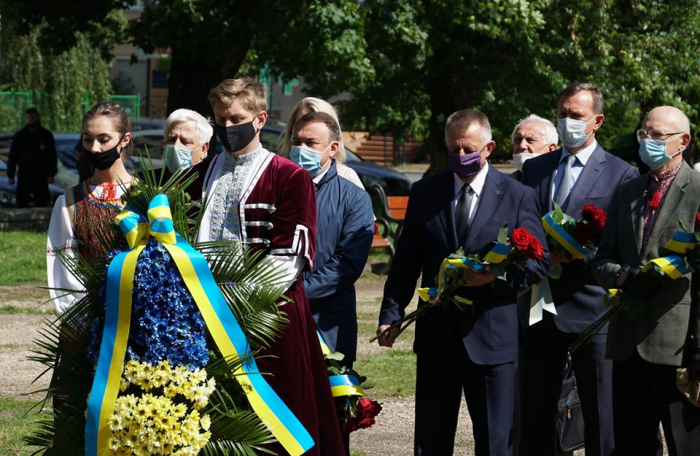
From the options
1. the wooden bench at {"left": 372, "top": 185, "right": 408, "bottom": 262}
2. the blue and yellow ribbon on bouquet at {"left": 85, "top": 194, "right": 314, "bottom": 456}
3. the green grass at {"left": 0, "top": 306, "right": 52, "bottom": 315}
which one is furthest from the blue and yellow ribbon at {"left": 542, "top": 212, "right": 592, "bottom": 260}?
the wooden bench at {"left": 372, "top": 185, "right": 408, "bottom": 262}

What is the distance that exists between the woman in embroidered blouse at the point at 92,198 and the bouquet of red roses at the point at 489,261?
1.52 meters

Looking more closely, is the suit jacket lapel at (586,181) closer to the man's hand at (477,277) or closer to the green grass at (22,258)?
the man's hand at (477,277)

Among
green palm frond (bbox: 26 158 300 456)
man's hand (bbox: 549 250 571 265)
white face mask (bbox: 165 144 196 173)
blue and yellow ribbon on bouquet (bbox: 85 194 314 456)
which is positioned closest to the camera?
blue and yellow ribbon on bouquet (bbox: 85 194 314 456)

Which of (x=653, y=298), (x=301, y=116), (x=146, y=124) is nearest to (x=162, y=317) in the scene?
(x=301, y=116)

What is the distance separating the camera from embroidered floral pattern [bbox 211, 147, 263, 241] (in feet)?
16.0

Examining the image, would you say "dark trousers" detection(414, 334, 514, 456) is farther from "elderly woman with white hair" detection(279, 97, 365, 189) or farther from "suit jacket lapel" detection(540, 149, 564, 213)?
"elderly woman with white hair" detection(279, 97, 365, 189)

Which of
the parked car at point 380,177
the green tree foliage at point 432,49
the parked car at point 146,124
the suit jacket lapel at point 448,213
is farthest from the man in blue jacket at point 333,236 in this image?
the parked car at point 146,124

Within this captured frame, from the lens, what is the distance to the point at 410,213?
5582 mm

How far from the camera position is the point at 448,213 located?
214 inches

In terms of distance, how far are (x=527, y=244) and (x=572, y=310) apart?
3.34ft

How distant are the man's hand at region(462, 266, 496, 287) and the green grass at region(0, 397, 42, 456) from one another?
8.83ft

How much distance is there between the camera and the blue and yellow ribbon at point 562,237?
564cm

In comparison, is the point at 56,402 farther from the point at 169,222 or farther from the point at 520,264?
the point at 520,264

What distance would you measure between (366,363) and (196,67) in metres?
9.11
